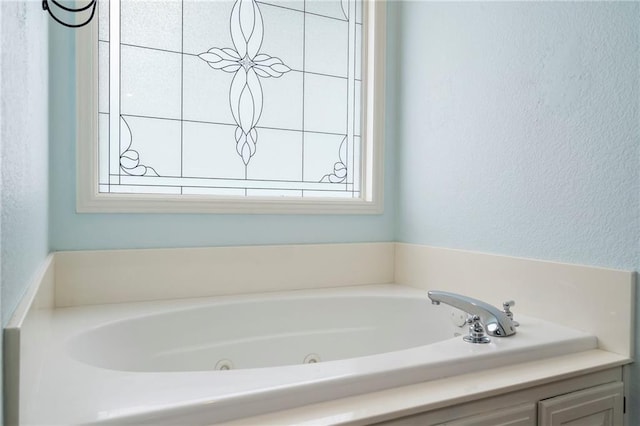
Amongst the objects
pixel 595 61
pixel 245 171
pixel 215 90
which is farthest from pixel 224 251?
pixel 595 61

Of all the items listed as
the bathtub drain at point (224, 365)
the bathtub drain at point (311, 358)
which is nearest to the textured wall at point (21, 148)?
the bathtub drain at point (224, 365)

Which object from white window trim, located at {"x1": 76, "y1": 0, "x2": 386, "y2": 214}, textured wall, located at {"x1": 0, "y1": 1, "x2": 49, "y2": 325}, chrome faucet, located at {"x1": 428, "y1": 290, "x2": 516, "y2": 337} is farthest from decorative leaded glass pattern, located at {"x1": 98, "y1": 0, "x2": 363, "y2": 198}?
chrome faucet, located at {"x1": 428, "y1": 290, "x2": 516, "y2": 337}

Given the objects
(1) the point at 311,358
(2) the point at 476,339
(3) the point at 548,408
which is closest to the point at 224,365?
(1) the point at 311,358

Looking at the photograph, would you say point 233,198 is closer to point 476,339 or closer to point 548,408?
point 476,339

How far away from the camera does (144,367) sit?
62.0 inches

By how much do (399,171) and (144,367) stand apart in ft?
4.64

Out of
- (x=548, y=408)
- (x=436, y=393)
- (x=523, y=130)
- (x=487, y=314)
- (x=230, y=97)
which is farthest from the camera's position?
(x=230, y=97)

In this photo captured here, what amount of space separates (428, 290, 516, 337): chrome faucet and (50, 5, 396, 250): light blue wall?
0.81 metres

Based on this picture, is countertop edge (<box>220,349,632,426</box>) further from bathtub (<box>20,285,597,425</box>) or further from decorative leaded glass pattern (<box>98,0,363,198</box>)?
decorative leaded glass pattern (<box>98,0,363,198</box>)

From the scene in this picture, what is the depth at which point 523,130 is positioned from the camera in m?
1.67

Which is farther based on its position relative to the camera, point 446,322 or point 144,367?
point 446,322

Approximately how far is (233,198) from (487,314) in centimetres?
108

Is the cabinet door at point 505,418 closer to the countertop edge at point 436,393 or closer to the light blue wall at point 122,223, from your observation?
the countertop edge at point 436,393

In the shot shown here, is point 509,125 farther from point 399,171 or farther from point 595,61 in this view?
point 399,171
